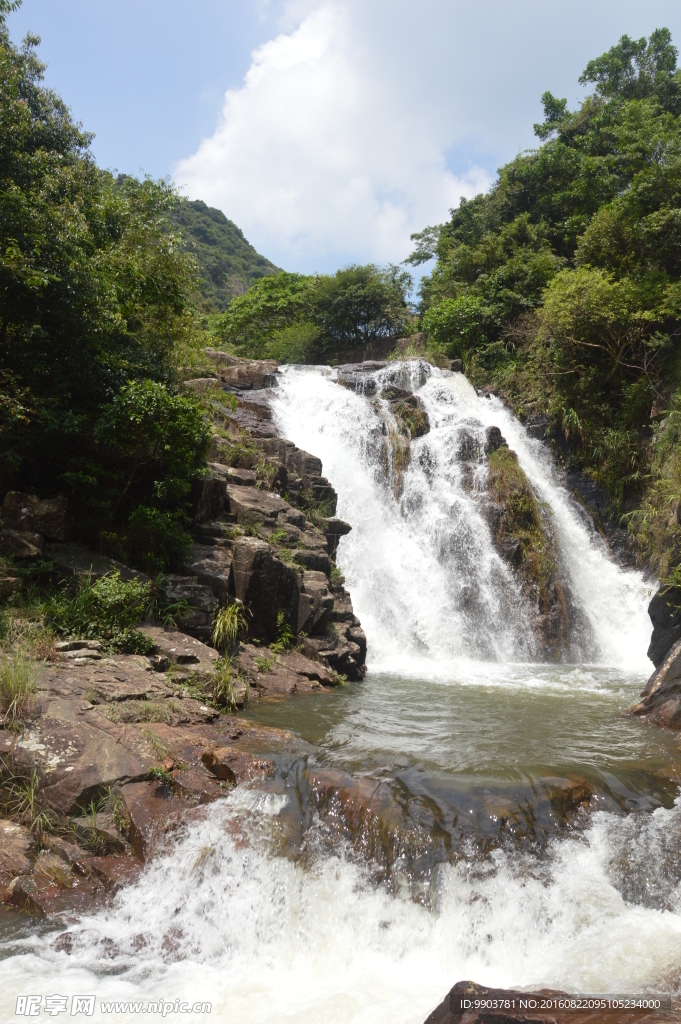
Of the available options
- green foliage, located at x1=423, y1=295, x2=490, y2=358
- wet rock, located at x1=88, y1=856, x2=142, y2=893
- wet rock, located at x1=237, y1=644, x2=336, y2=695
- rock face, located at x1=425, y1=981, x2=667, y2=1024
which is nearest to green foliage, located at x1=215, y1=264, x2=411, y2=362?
green foliage, located at x1=423, y1=295, x2=490, y2=358

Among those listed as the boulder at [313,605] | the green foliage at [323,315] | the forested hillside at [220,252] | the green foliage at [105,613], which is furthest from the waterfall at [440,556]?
the forested hillside at [220,252]

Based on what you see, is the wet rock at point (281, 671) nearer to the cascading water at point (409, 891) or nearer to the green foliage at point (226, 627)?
the green foliage at point (226, 627)

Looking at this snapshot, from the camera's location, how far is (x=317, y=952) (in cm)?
464

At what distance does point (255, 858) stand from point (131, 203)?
14093 mm

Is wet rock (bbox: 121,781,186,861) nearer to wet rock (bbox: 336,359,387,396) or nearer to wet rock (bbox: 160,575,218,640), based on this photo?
wet rock (bbox: 160,575,218,640)

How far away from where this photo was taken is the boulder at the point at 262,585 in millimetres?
10625

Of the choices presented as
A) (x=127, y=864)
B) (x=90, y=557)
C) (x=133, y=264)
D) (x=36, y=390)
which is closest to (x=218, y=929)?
(x=127, y=864)

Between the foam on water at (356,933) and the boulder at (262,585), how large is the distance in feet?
17.6

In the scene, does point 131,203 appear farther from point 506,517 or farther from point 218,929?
point 218,929

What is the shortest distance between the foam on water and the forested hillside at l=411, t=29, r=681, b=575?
31.1 ft

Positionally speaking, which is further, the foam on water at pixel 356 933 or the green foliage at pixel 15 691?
the green foliage at pixel 15 691

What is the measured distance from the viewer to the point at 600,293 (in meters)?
19.2

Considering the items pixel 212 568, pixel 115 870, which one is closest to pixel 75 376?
pixel 212 568

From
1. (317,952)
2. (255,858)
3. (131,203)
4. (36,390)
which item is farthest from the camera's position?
(131,203)
